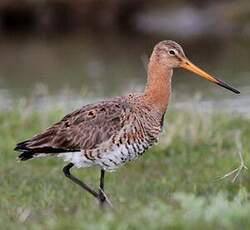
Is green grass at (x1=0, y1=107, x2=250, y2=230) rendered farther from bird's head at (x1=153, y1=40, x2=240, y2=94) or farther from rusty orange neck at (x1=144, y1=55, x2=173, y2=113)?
bird's head at (x1=153, y1=40, x2=240, y2=94)

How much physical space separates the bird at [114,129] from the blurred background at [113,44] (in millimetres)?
6940

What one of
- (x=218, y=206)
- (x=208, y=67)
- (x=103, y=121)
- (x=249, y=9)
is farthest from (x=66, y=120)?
(x=249, y=9)

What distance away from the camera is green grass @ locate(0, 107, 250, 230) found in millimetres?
6039

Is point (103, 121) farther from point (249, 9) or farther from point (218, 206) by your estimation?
point (249, 9)

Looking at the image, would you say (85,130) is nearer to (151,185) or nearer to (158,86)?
(158,86)

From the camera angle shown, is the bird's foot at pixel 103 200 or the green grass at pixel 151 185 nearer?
the green grass at pixel 151 185

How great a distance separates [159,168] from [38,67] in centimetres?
1373

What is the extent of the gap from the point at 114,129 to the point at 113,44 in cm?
1990

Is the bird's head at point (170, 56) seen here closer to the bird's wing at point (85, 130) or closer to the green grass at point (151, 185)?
the bird's wing at point (85, 130)

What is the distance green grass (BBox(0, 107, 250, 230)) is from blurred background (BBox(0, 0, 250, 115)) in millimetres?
3742

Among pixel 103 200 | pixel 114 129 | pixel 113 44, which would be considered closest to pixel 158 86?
pixel 114 129

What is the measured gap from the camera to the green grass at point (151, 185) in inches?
238

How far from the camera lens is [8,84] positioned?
71.5ft

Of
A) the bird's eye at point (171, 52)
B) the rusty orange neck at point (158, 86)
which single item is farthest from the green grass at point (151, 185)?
the bird's eye at point (171, 52)
